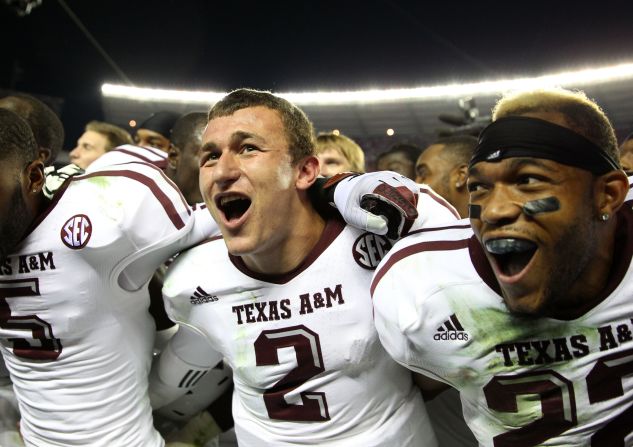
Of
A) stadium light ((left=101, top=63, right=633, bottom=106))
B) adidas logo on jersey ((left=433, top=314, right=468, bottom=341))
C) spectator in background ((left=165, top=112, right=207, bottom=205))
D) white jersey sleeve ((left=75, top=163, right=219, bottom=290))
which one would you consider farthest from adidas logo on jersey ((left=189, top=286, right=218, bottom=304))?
stadium light ((left=101, top=63, right=633, bottom=106))

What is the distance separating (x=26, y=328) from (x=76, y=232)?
15.8 inches

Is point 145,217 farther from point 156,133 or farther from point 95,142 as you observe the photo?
point 95,142

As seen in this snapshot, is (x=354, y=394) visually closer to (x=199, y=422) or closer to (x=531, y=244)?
(x=531, y=244)

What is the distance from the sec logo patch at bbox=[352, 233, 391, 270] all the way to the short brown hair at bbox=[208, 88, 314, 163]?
0.99ft

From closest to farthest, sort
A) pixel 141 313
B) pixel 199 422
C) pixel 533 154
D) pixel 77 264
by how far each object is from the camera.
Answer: pixel 533 154, pixel 77 264, pixel 141 313, pixel 199 422

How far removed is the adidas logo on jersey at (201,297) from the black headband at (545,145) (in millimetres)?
885

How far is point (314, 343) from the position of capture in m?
1.52

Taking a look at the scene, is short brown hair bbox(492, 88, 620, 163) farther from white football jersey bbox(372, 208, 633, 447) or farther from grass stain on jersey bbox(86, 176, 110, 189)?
grass stain on jersey bbox(86, 176, 110, 189)

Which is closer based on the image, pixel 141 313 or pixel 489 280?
pixel 489 280

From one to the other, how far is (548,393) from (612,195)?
46 centimetres

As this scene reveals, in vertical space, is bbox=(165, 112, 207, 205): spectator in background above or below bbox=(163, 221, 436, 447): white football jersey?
above

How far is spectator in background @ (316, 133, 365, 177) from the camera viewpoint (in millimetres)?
3262

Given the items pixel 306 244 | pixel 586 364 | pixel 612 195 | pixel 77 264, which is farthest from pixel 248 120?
pixel 586 364

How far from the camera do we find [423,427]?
166 centimetres
